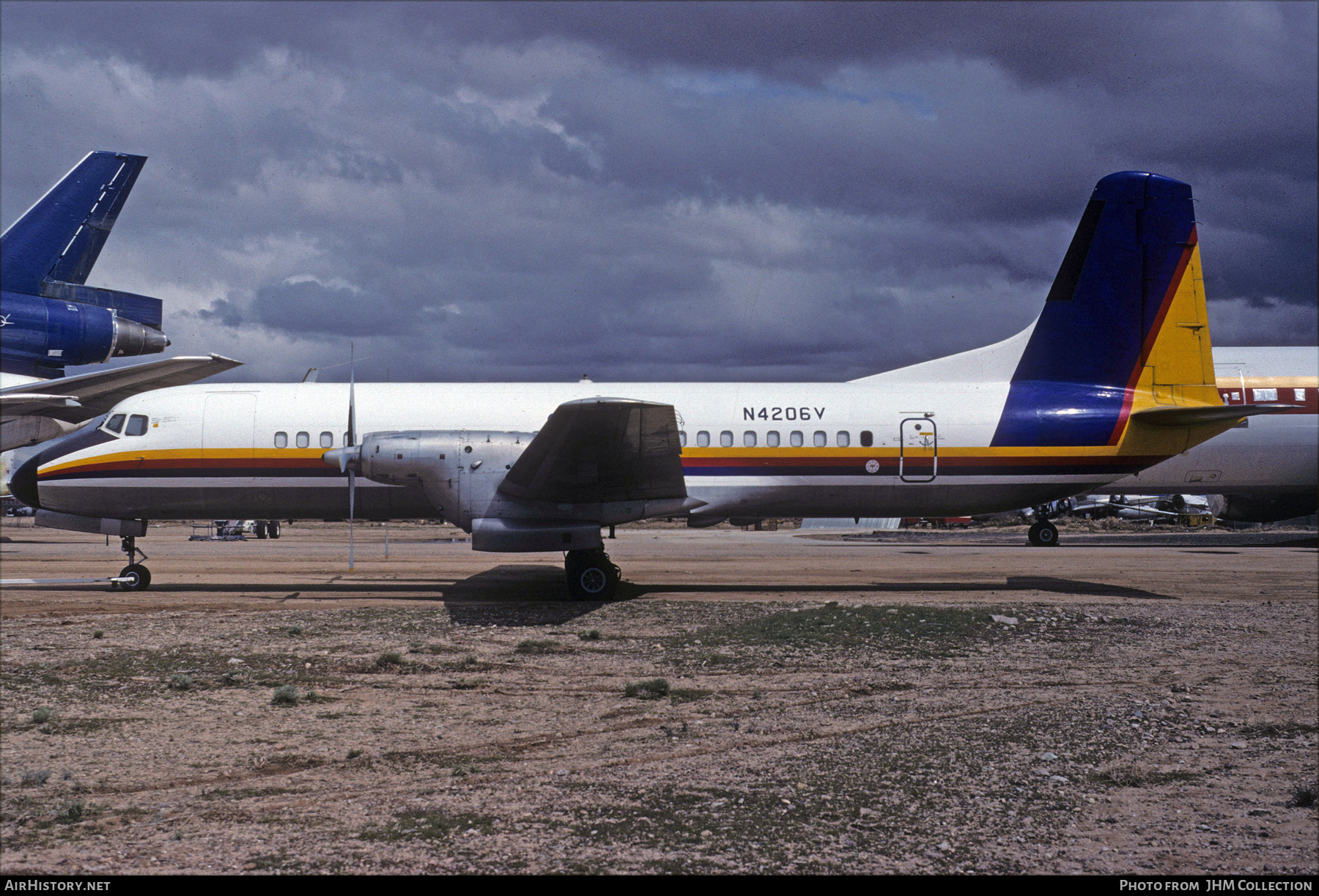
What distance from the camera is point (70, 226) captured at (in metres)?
8.00

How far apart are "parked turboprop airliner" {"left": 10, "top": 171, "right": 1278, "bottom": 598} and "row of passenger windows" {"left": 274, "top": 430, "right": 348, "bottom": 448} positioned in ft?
0.09

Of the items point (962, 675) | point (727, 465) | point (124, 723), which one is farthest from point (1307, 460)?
point (124, 723)

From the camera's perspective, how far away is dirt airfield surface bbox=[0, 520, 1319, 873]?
543cm

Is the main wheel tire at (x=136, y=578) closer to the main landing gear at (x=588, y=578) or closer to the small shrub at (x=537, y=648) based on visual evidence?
the main landing gear at (x=588, y=578)

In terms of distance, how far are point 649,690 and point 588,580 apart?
627 cm

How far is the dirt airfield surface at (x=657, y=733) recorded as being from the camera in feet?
17.8

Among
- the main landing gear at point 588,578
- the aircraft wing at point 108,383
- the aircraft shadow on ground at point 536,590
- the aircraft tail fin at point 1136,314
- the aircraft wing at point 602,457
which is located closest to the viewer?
the aircraft wing at point 108,383

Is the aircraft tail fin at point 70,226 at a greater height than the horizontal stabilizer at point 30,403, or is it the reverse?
the aircraft tail fin at point 70,226

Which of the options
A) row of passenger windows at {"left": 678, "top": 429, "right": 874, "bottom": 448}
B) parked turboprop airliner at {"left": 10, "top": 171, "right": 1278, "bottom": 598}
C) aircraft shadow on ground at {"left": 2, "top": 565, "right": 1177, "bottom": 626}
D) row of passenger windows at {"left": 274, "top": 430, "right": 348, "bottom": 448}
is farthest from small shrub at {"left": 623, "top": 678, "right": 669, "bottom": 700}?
row of passenger windows at {"left": 274, "top": 430, "right": 348, "bottom": 448}

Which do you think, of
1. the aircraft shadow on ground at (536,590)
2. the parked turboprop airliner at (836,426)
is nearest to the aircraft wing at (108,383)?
the aircraft shadow on ground at (536,590)

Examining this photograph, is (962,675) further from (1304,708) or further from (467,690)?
(467,690)

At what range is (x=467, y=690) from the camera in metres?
9.15

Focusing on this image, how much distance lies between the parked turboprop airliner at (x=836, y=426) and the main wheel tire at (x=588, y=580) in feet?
7.30
